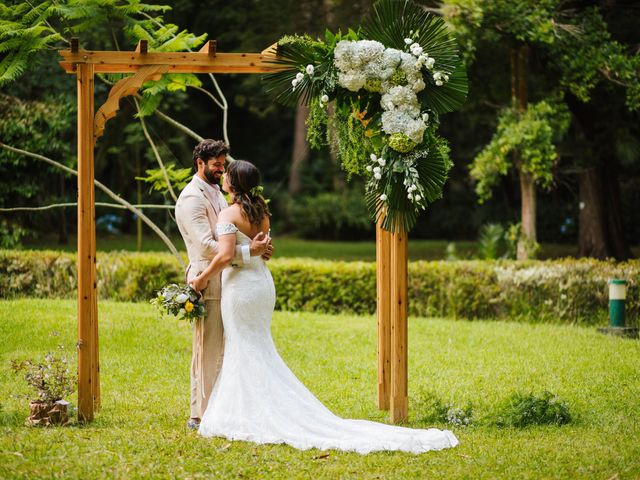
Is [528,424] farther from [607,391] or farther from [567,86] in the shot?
[567,86]

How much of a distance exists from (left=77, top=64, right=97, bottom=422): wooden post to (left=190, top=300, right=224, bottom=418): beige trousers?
876mm

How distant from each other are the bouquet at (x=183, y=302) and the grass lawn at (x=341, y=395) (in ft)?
3.01

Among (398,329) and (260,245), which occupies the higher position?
(260,245)

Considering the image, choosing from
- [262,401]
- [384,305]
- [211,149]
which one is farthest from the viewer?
[384,305]

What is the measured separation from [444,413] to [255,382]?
1734 mm

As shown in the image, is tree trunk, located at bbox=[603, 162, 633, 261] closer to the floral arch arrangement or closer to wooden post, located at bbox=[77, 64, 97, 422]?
the floral arch arrangement

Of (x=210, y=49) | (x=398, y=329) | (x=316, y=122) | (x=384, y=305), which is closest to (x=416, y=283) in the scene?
(x=384, y=305)

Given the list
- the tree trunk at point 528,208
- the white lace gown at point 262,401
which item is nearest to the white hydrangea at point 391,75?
the white lace gown at point 262,401

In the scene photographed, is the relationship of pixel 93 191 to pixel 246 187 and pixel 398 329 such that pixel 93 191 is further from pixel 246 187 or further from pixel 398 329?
pixel 398 329

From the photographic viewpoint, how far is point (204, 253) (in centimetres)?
690

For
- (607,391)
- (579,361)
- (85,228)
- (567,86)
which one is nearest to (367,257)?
(567,86)

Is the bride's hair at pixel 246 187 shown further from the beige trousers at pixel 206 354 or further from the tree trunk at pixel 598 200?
the tree trunk at pixel 598 200

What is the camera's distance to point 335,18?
21.2m

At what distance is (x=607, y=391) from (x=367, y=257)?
48.3ft
